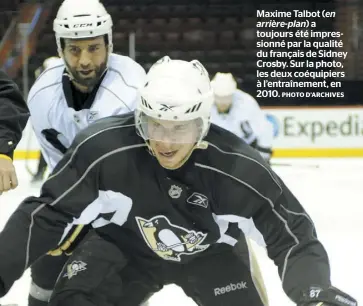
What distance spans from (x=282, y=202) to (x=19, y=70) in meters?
5.76

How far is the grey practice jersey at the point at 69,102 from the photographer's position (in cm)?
256

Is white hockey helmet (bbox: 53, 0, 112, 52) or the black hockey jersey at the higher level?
white hockey helmet (bbox: 53, 0, 112, 52)

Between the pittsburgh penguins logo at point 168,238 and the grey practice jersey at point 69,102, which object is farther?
the grey practice jersey at point 69,102

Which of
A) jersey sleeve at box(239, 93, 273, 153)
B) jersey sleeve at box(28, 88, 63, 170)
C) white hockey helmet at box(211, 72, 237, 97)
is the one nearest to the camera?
jersey sleeve at box(28, 88, 63, 170)

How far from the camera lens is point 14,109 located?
200 cm

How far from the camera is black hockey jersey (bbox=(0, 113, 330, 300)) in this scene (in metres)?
1.84

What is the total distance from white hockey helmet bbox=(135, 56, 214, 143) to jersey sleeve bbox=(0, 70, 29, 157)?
0.32 meters

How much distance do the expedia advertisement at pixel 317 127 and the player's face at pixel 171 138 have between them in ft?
19.0

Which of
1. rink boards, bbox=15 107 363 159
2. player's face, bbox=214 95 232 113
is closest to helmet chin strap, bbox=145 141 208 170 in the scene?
player's face, bbox=214 95 232 113

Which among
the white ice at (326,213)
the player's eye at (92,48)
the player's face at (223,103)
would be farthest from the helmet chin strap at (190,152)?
the player's face at (223,103)

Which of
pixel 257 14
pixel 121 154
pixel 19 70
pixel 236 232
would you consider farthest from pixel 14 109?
pixel 257 14

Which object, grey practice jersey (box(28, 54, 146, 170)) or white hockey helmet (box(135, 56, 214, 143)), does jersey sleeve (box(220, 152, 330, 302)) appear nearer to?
white hockey helmet (box(135, 56, 214, 143))

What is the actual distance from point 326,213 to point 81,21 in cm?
238

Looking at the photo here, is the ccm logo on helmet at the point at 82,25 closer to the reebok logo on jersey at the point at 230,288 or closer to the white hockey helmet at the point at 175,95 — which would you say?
the white hockey helmet at the point at 175,95
